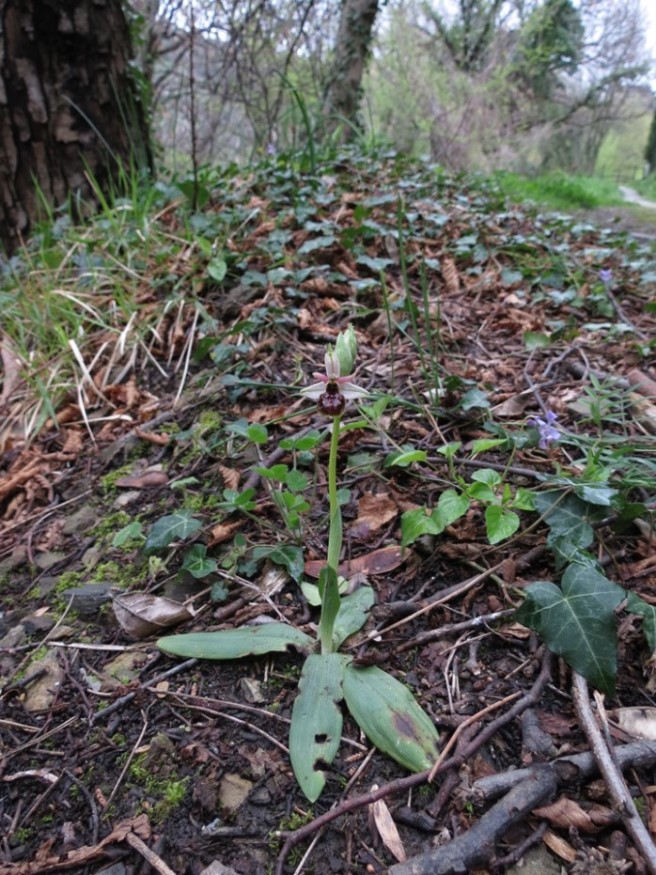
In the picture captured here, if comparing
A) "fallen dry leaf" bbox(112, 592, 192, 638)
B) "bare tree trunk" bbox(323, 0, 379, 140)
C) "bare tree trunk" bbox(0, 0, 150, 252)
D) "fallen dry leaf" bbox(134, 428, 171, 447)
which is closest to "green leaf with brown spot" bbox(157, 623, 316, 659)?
"fallen dry leaf" bbox(112, 592, 192, 638)

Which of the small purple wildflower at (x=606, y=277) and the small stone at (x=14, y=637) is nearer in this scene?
the small stone at (x=14, y=637)

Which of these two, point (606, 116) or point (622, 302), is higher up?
point (606, 116)

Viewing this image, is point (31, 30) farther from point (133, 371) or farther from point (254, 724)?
point (254, 724)

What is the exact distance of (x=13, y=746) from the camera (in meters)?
1.02

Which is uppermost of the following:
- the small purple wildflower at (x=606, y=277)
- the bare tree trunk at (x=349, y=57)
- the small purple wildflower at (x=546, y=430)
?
the bare tree trunk at (x=349, y=57)

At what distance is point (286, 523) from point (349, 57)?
5.58 metres

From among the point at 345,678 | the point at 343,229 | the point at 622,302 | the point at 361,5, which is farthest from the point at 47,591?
the point at 361,5

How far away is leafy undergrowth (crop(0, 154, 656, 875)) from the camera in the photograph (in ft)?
2.94

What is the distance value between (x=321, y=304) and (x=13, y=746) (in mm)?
1855

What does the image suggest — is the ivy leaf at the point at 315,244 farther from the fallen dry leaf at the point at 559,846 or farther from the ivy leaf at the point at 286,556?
the fallen dry leaf at the point at 559,846

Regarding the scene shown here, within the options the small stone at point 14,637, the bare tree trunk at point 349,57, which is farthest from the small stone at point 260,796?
the bare tree trunk at point 349,57

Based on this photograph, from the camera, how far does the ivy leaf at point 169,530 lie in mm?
1329

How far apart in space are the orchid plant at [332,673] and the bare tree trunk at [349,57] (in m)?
4.97

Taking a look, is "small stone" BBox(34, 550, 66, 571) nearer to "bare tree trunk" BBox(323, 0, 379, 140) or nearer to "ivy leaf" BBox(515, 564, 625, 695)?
"ivy leaf" BBox(515, 564, 625, 695)
